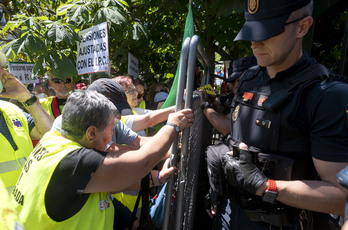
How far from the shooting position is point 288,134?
1282mm

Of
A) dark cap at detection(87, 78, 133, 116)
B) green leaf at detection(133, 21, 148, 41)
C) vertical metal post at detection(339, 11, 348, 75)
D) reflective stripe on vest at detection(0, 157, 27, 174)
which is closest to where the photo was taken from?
reflective stripe on vest at detection(0, 157, 27, 174)

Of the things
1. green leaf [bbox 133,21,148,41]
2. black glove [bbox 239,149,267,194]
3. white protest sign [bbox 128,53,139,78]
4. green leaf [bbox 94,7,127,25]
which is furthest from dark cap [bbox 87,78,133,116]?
white protest sign [bbox 128,53,139,78]

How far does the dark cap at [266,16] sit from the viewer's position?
1.30 meters

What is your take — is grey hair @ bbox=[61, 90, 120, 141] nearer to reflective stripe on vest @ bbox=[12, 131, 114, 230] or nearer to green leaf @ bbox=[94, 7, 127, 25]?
reflective stripe on vest @ bbox=[12, 131, 114, 230]

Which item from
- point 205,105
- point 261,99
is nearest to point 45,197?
point 261,99

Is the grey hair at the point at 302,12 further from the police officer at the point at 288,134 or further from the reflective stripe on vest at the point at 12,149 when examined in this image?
the reflective stripe on vest at the point at 12,149

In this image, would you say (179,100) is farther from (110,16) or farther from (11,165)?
(110,16)

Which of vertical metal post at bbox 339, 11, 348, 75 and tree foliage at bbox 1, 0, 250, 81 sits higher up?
tree foliage at bbox 1, 0, 250, 81

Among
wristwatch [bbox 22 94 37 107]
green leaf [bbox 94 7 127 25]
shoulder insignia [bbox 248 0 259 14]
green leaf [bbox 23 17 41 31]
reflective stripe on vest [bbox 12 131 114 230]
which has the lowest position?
reflective stripe on vest [bbox 12 131 114 230]

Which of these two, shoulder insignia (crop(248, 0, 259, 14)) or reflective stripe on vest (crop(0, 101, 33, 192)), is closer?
shoulder insignia (crop(248, 0, 259, 14))

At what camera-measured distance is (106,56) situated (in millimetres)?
3766

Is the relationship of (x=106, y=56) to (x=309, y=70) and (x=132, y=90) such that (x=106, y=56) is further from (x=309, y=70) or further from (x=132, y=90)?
(x=309, y=70)

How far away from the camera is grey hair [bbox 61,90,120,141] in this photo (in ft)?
4.84

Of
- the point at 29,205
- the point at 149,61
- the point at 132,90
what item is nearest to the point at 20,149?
the point at 29,205
